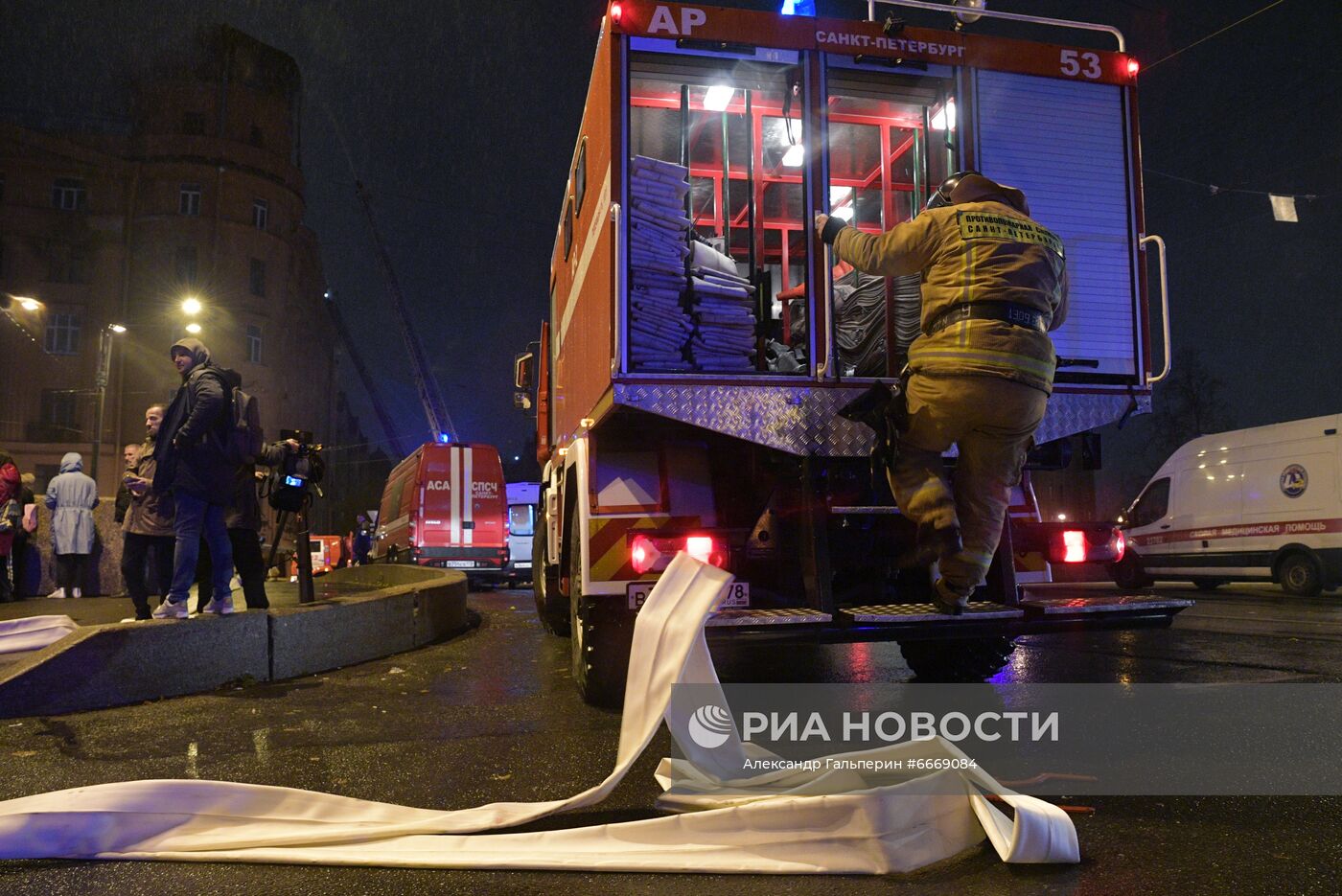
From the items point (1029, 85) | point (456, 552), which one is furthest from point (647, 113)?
point (456, 552)

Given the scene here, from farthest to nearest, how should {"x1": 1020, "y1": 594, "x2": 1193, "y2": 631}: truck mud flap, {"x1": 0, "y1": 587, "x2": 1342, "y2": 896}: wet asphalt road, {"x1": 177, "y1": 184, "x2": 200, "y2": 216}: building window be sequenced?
{"x1": 177, "y1": 184, "x2": 200, "y2": 216}: building window, {"x1": 1020, "y1": 594, "x2": 1193, "y2": 631}: truck mud flap, {"x1": 0, "y1": 587, "x2": 1342, "y2": 896}: wet asphalt road

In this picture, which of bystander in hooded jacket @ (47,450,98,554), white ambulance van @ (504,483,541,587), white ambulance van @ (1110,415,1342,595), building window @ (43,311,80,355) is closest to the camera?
bystander in hooded jacket @ (47,450,98,554)

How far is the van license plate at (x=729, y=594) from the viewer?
439 cm

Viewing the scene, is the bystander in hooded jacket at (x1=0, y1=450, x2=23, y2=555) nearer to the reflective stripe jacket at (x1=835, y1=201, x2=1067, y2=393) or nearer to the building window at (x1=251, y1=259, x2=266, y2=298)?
the reflective stripe jacket at (x1=835, y1=201, x2=1067, y2=393)

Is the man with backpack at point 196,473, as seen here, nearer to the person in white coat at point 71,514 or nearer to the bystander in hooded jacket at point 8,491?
the bystander in hooded jacket at point 8,491

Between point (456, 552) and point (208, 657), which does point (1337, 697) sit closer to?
point (208, 657)

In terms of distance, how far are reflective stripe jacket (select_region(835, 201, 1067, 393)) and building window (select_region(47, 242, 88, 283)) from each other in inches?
1889

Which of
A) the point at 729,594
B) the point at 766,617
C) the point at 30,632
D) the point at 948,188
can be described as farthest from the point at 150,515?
the point at 948,188

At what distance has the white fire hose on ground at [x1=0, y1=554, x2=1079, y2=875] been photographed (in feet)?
8.17

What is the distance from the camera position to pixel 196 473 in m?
5.76

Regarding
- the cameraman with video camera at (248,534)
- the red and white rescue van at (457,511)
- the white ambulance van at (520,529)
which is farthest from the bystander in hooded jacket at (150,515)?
the white ambulance van at (520,529)

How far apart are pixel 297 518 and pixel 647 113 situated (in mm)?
4587

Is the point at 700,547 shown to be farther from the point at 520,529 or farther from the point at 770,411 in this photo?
the point at 520,529

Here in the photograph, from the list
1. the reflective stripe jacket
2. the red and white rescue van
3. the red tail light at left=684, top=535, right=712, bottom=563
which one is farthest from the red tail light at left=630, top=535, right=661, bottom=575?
the red and white rescue van
